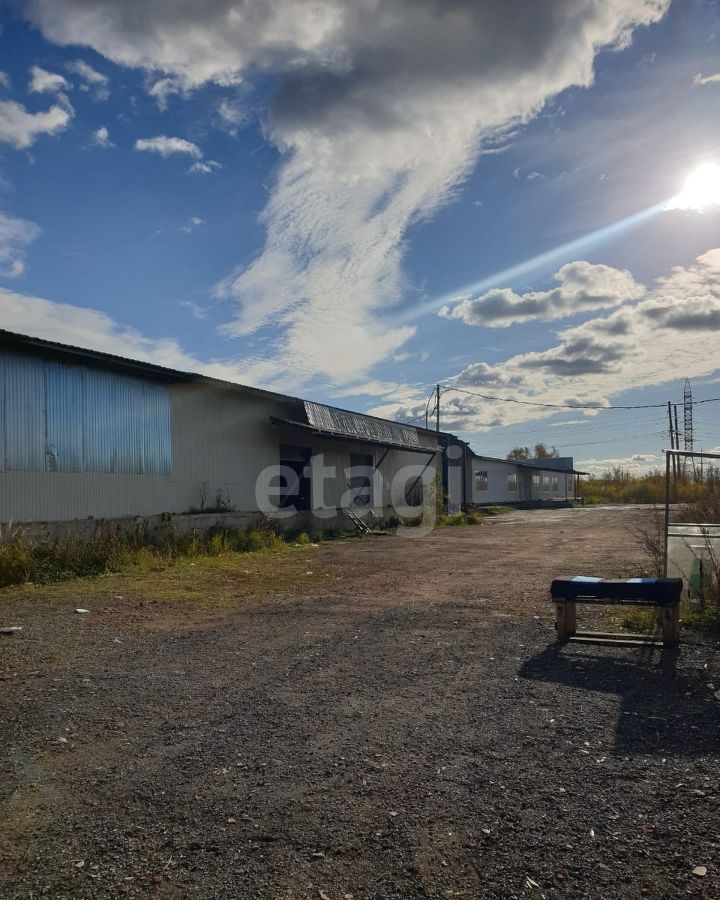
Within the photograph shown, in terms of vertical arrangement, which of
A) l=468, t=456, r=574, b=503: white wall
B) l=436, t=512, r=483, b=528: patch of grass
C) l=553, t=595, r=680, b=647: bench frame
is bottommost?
l=436, t=512, r=483, b=528: patch of grass

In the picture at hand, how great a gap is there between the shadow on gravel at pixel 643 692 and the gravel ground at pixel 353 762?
0.09 feet

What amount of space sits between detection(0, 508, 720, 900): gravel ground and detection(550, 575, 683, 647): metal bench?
22cm

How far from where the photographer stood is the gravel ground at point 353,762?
2.79 meters

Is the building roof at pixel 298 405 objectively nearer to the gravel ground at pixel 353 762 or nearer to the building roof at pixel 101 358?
the building roof at pixel 101 358

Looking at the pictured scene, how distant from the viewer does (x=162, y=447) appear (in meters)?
15.7

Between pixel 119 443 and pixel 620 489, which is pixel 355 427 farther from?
pixel 620 489

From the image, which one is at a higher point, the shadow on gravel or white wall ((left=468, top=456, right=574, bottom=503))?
white wall ((left=468, top=456, right=574, bottom=503))

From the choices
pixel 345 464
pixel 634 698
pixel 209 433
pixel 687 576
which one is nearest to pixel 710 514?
pixel 687 576

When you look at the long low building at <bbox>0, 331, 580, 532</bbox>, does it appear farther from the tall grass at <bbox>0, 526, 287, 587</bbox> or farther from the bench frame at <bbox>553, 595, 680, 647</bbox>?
the bench frame at <bbox>553, 595, 680, 647</bbox>

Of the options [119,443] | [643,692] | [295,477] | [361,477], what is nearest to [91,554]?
[119,443]

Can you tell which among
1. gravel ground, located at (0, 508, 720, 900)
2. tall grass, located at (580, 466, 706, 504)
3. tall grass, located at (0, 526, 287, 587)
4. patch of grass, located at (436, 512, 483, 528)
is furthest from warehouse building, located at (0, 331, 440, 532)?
tall grass, located at (580, 466, 706, 504)

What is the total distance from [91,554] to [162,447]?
4450mm

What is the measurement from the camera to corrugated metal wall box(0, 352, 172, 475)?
12.1m

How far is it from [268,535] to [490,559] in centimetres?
606
